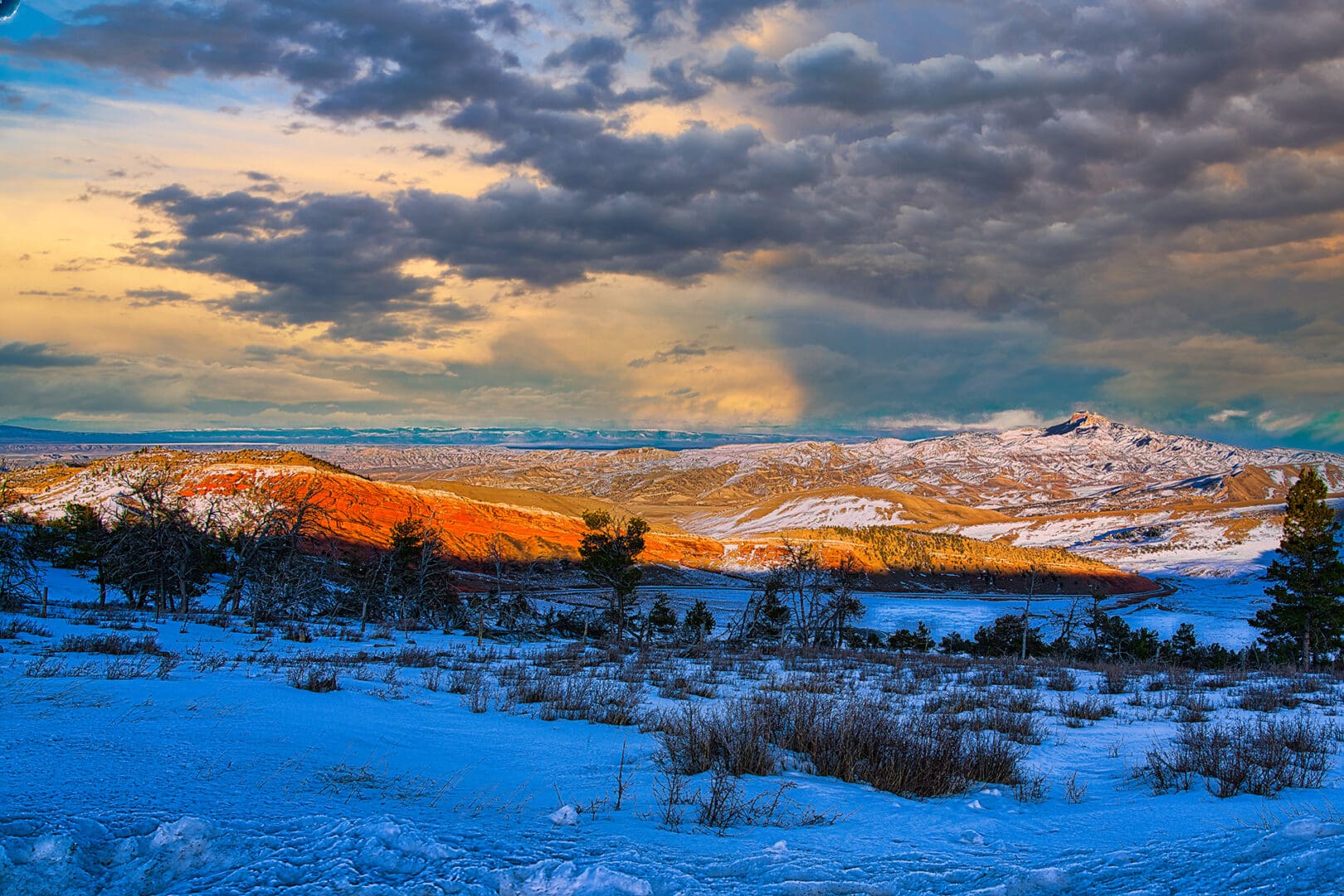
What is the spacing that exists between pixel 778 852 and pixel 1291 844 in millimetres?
2294

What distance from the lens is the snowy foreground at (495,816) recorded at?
2.80m

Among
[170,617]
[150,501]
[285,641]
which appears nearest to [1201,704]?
[285,641]

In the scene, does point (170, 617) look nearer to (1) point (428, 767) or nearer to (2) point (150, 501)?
(2) point (150, 501)

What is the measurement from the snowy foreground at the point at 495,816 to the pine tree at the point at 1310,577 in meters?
41.0

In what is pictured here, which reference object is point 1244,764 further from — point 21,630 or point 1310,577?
point 1310,577

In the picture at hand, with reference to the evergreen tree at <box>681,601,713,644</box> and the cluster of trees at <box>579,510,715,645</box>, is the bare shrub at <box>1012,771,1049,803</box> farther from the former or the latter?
the evergreen tree at <box>681,601,713,644</box>

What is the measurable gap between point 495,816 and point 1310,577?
4953 centimetres

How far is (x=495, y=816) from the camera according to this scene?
3865 mm

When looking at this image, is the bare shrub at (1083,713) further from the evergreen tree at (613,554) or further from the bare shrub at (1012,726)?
the evergreen tree at (613,554)

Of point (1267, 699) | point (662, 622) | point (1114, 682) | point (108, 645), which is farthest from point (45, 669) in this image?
point (662, 622)

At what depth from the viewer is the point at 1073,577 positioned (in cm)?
11388

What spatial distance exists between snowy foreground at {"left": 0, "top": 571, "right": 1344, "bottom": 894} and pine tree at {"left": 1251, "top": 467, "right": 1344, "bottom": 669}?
4099 centimetres

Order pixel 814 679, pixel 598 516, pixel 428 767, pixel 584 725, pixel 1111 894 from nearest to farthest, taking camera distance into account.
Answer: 1. pixel 1111 894
2. pixel 428 767
3. pixel 584 725
4. pixel 814 679
5. pixel 598 516

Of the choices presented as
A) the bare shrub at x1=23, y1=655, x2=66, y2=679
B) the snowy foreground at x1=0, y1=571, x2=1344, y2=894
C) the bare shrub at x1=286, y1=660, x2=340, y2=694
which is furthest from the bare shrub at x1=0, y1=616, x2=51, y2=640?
the snowy foreground at x1=0, y1=571, x2=1344, y2=894
